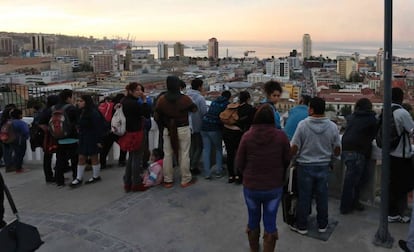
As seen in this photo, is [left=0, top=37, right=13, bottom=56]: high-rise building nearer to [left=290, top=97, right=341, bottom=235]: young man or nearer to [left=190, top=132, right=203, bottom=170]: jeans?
[left=190, top=132, right=203, bottom=170]: jeans

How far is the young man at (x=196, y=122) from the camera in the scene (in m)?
5.66

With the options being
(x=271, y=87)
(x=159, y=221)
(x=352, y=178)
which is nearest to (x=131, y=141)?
(x=159, y=221)

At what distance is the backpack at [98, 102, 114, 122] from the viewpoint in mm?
6034

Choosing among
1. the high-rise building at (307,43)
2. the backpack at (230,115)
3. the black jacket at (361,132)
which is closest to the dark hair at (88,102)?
the backpack at (230,115)

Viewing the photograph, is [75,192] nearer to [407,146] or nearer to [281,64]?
[407,146]

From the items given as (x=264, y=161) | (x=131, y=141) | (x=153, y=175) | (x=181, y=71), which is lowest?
(x=153, y=175)

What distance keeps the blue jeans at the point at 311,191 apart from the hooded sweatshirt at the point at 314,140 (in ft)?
0.26

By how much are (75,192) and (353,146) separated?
368 centimetres

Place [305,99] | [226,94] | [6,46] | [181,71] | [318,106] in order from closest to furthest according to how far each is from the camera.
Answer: [318,106]
[305,99]
[226,94]
[181,71]
[6,46]

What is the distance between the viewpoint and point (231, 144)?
5375mm

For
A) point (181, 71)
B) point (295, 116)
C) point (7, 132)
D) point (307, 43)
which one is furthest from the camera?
point (307, 43)

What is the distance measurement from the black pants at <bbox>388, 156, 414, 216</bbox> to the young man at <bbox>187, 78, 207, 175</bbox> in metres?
2.63

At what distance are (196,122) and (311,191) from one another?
7.32ft

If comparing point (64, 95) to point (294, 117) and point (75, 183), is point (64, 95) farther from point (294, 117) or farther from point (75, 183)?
point (294, 117)
